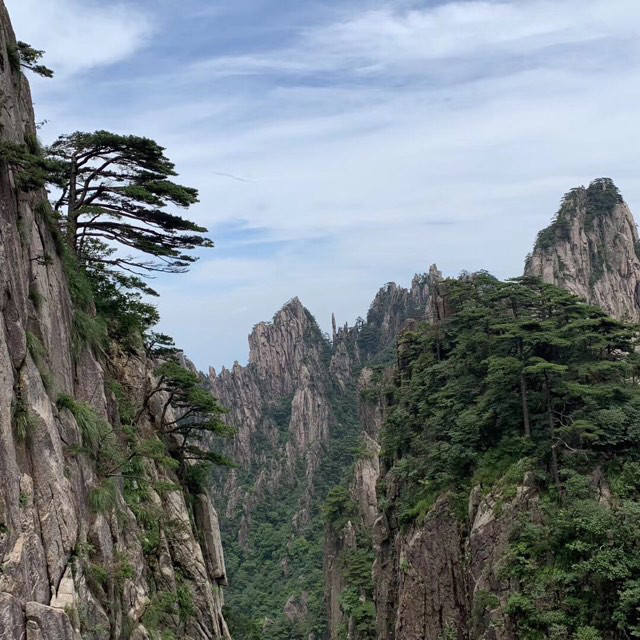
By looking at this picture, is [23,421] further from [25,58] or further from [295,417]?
[295,417]

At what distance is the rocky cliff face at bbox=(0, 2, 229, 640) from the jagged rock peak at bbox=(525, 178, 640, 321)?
46.7 meters

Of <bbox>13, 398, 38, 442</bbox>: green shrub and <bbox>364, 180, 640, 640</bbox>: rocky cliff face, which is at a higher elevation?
<bbox>13, 398, 38, 442</bbox>: green shrub

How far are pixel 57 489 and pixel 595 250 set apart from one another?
57048mm

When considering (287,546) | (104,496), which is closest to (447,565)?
(104,496)

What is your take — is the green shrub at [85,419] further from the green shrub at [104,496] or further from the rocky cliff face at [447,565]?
the rocky cliff face at [447,565]

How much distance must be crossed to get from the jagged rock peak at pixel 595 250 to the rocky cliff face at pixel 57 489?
4673 centimetres

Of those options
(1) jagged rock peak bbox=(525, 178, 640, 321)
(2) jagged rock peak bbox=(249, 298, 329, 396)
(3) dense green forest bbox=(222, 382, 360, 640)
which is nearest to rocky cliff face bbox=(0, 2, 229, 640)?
(3) dense green forest bbox=(222, 382, 360, 640)

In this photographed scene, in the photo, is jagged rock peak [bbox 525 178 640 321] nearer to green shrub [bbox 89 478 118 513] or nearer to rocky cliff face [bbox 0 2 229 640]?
rocky cliff face [bbox 0 2 229 640]

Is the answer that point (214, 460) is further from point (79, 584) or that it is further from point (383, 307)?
point (383, 307)

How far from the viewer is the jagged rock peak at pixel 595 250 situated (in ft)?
187

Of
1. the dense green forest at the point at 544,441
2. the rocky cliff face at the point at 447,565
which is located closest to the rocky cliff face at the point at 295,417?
the rocky cliff face at the point at 447,565

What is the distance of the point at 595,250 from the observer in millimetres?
59312

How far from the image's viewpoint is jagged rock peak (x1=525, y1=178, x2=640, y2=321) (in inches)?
2249

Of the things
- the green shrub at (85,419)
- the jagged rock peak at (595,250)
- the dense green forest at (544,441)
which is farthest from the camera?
the jagged rock peak at (595,250)
